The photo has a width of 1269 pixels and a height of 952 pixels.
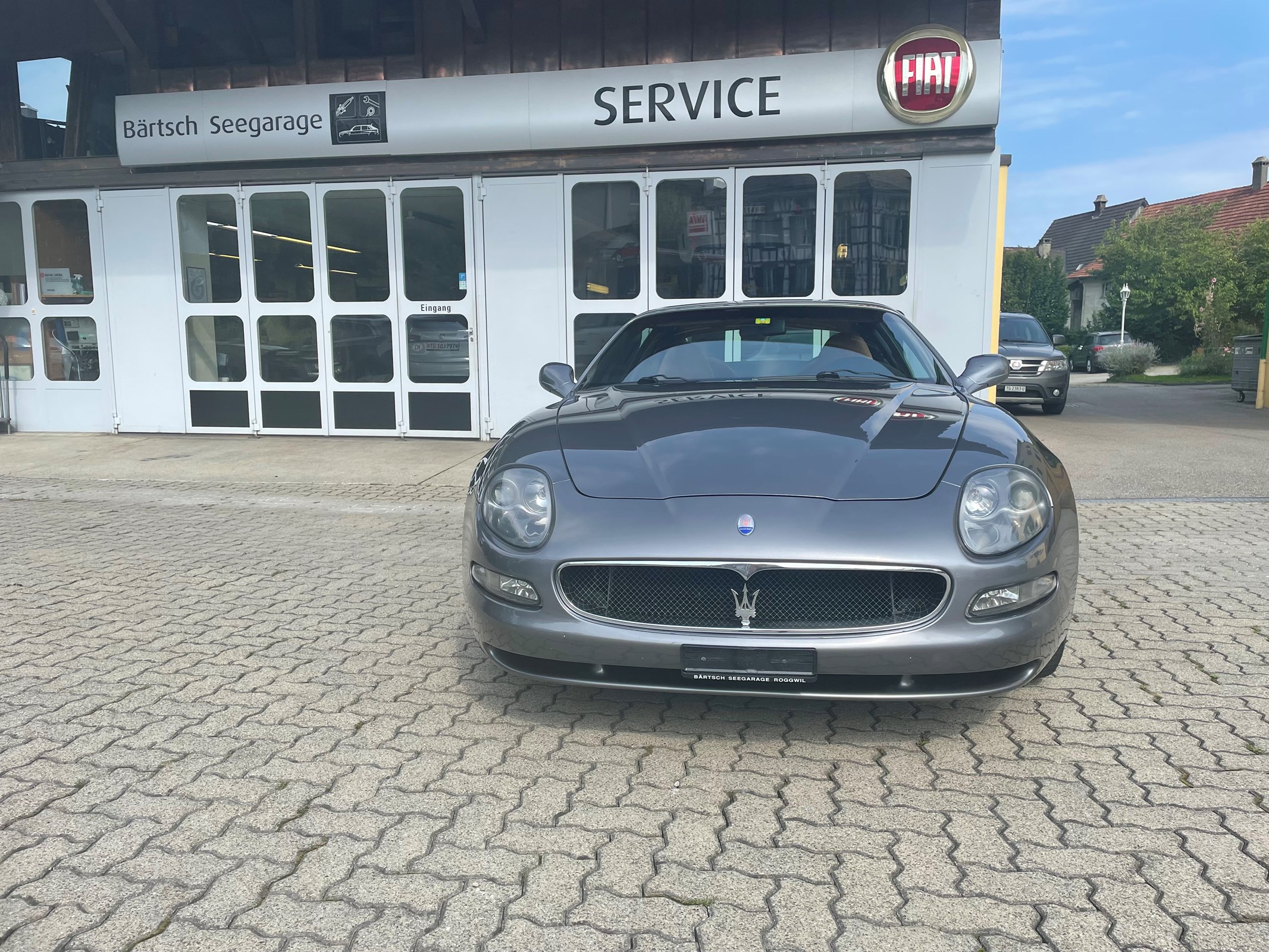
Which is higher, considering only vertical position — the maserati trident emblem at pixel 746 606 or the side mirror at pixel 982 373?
the side mirror at pixel 982 373

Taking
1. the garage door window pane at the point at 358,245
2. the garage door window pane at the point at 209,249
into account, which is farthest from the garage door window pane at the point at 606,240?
the garage door window pane at the point at 209,249

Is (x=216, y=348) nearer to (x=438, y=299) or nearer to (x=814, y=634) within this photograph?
(x=438, y=299)

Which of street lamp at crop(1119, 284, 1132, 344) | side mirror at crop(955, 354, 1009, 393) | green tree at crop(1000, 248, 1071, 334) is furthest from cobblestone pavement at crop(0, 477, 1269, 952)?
green tree at crop(1000, 248, 1071, 334)

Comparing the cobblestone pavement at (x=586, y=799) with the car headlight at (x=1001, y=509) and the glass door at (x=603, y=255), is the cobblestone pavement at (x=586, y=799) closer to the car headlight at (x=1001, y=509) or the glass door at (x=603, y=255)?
the car headlight at (x=1001, y=509)

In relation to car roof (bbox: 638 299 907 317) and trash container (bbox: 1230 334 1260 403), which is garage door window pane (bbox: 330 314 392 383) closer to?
car roof (bbox: 638 299 907 317)

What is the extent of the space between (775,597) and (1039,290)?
5316 centimetres

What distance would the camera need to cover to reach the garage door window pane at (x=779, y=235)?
382 inches

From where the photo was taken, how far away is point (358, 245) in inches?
418

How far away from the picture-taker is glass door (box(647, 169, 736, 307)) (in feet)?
32.4

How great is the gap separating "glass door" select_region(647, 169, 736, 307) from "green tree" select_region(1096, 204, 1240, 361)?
25855mm

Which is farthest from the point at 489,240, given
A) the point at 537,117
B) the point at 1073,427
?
the point at 1073,427

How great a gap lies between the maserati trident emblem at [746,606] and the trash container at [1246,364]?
15430mm

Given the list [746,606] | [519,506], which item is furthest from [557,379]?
[746,606]

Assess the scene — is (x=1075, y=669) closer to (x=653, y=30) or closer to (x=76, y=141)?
(x=653, y=30)
